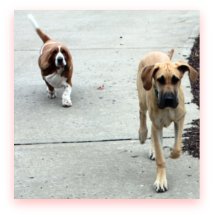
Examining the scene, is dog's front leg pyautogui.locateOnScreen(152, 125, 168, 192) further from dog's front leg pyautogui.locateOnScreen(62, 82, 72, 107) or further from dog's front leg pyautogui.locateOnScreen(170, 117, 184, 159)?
dog's front leg pyautogui.locateOnScreen(62, 82, 72, 107)

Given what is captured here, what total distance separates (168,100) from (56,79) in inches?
115

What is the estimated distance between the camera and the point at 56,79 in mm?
7781

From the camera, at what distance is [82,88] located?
829 cm

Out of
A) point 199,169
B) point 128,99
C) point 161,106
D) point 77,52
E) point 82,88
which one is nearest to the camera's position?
point 161,106

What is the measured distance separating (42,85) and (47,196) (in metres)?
3.39

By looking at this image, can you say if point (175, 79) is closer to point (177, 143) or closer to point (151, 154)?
point (177, 143)

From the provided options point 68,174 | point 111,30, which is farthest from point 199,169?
point 111,30

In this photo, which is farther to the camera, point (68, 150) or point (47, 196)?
point (68, 150)

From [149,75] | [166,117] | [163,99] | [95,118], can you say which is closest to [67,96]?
[95,118]

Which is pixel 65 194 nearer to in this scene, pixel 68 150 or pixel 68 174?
pixel 68 174

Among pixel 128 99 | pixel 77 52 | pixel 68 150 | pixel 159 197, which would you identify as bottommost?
pixel 159 197

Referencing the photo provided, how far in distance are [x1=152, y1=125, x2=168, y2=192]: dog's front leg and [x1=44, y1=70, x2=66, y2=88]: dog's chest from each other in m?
2.57

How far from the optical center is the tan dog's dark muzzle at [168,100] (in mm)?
5078

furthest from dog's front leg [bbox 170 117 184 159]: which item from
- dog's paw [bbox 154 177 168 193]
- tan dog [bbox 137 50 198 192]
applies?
dog's paw [bbox 154 177 168 193]
